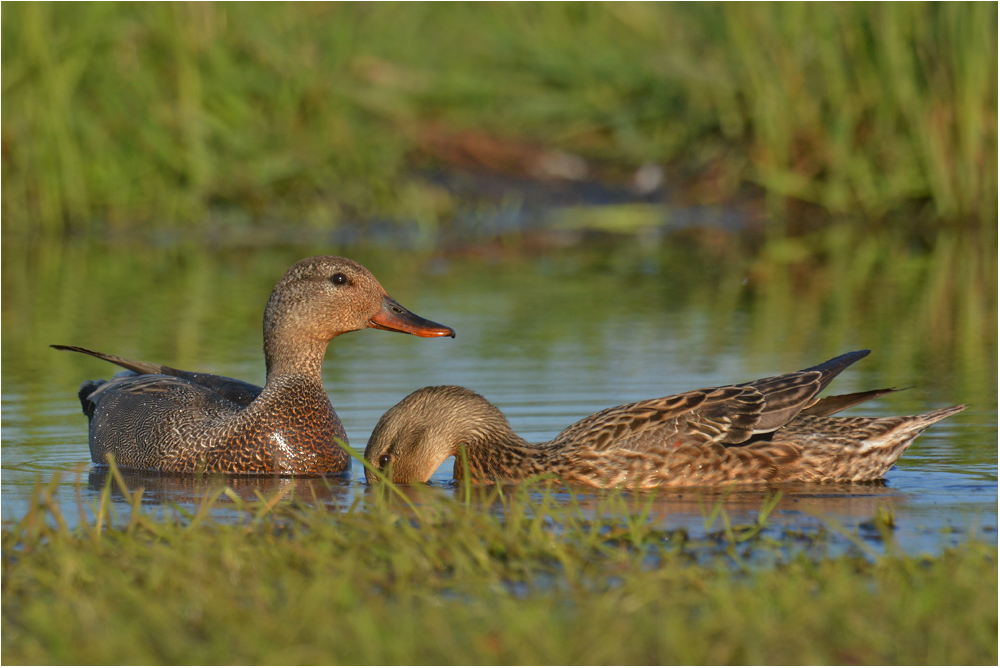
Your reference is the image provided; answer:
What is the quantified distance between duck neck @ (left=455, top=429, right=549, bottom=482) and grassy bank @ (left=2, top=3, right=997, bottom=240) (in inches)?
326

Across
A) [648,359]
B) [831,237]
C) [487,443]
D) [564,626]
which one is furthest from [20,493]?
[831,237]

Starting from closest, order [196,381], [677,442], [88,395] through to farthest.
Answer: [677,442]
[196,381]
[88,395]

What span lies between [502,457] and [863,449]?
1323mm

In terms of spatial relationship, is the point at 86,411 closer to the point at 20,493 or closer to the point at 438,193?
the point at 20,493

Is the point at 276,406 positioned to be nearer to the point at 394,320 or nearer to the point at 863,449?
the point at 394,320

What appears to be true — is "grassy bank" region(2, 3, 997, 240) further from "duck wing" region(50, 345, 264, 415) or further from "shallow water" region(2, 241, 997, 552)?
"duck wing" region(50, 345, 264, 415)

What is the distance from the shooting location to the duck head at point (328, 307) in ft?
20.6

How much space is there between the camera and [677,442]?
18.3 feet

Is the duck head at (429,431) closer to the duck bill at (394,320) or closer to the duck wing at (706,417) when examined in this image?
the duck wing at (706,417)

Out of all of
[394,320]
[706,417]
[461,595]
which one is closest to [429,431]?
[394,320]

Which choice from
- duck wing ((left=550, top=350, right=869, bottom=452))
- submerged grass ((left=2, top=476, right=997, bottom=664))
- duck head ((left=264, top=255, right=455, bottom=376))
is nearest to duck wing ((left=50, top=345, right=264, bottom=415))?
duck head ((left=264, top=255, right=455, bottom=376))

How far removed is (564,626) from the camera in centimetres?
342

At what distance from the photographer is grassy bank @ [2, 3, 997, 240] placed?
13383 millimetres

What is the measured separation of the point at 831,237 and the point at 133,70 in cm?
668
